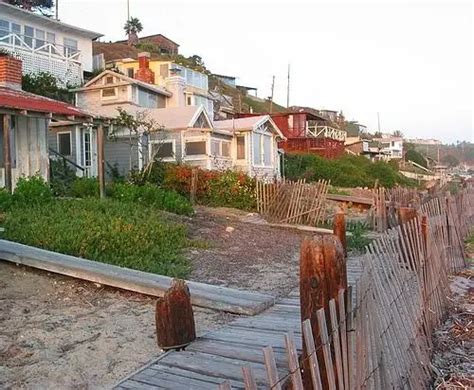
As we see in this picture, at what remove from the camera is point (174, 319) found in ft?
16.1

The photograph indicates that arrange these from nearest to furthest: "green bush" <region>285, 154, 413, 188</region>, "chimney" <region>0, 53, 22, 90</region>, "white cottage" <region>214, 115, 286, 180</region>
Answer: "chimney" <region>0, 53, 22, 90</region>
"white cottage" <region>214, 115, 286, 180</region>
"green bush" <region>285, 154, 413, 188</region>

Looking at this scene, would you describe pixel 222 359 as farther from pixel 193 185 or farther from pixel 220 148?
pixel 220 148

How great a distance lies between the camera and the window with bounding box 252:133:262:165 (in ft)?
101

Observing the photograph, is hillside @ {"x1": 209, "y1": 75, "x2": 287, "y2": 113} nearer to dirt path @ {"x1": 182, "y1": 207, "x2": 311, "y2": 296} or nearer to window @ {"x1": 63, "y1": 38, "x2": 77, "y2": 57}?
window @ {"x1": 63, "y1": 38, "x2": 77, "y2": 57}

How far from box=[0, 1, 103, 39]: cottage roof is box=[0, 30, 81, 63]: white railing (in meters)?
1.37

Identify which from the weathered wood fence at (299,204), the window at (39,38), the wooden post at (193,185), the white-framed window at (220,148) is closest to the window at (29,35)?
the window at (39,38)

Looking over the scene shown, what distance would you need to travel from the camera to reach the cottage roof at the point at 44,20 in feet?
106

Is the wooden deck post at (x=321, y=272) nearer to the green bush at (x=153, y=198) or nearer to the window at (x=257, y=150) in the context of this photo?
the green bush at (x=153, y=198)

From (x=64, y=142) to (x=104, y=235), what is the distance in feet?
61.4

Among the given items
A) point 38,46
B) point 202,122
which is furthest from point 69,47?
point 202,122

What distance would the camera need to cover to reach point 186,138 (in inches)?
1083

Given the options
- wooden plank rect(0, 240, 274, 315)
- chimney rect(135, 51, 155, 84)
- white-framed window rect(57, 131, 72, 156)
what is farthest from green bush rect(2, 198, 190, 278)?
chimney rect(135, 51, 155, 84)

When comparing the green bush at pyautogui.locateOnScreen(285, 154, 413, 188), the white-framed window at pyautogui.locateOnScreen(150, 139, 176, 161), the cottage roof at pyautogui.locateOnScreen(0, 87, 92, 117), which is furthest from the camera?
the green bush at pyautogui.locateOnScreen(285, 154, 413, 188)

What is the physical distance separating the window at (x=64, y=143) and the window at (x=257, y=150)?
1007cm
